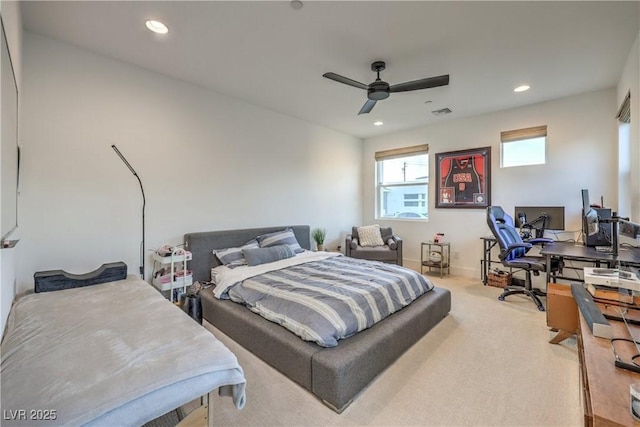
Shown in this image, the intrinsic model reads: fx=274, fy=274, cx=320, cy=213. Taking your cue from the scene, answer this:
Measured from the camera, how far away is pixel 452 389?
1.91 m

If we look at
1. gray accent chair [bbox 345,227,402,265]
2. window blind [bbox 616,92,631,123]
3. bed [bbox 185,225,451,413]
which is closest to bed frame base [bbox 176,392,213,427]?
bed [bbox 185,225,451,413]

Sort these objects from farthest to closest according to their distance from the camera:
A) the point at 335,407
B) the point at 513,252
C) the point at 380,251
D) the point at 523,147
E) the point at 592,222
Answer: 1. the point at 380,251
2. the point at 523,147
3. the point at 513,252
4. the point at 592,222
5. the point at 335,407

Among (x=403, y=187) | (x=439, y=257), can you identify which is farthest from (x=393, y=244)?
(x=403, y=187)

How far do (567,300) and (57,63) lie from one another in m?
5.15

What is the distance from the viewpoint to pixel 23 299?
206 centimetres

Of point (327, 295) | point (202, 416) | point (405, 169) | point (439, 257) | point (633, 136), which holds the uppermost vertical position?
point (405, 169)

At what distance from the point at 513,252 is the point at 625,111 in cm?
194

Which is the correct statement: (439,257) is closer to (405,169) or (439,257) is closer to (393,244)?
(393,244)

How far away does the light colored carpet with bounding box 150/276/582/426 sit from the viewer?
166cm

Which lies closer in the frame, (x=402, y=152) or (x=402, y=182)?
(x=402, y=152)

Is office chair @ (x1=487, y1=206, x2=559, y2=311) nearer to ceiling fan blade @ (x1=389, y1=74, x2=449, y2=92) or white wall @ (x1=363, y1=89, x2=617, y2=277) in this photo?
white wall @ (x1=363, y1=89, x2=617, y2=277)

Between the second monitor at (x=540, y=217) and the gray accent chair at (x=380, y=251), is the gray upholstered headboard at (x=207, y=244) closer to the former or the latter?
the gray accent chair at (x=380, y=251)

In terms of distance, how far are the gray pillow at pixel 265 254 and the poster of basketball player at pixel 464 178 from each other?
310cm

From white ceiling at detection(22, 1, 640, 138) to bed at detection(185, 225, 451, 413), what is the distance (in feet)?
8.13
